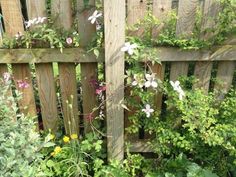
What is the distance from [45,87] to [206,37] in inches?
52.0

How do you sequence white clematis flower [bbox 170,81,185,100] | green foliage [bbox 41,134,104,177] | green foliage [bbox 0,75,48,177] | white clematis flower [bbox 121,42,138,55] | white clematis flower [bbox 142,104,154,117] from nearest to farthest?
1. green foliage [bbox 0,75,48,177]
2. white clematis flower [bbox 121,42,138,55]
3. white clematis flower [bbox 170,81,185,100]
4. white clematis flower [bbox 142,104,154,117]
5. green foliage [bbox 41,134,104,177]

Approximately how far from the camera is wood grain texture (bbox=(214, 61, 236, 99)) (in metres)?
2.61

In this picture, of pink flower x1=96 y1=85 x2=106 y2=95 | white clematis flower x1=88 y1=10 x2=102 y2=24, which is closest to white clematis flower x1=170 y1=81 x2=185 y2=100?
pink flower x1=96 y1=85 x2=106 y2=95

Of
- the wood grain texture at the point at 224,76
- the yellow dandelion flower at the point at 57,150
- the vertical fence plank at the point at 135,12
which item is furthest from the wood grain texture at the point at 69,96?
the wood grain texture at the point at 224,76

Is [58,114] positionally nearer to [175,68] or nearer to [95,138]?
[95,138]

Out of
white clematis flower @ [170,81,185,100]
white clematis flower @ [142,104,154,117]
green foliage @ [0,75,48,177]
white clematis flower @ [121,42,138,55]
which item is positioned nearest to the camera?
green foliage @ [0,75,48,177]

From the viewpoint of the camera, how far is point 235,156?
2539 millimetres

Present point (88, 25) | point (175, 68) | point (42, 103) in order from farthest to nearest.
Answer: point (42, 103), point (175, 68), point (88, 25)

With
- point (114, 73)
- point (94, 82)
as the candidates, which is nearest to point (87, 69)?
point (94, 82)

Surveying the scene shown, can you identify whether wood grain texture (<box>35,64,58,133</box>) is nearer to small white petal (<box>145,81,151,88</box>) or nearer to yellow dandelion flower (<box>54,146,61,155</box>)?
yellow dandelion flower (<box>54,146,61,155</box>)

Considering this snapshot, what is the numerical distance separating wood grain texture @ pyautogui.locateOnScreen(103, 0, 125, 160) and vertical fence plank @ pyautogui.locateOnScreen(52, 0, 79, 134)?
298 mm

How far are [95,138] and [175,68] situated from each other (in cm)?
88

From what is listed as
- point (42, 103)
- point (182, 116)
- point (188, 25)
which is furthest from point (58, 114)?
point (188, 25)

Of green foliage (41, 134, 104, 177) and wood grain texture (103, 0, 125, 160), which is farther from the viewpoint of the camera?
green foliage (41, 134, 104, 177)
